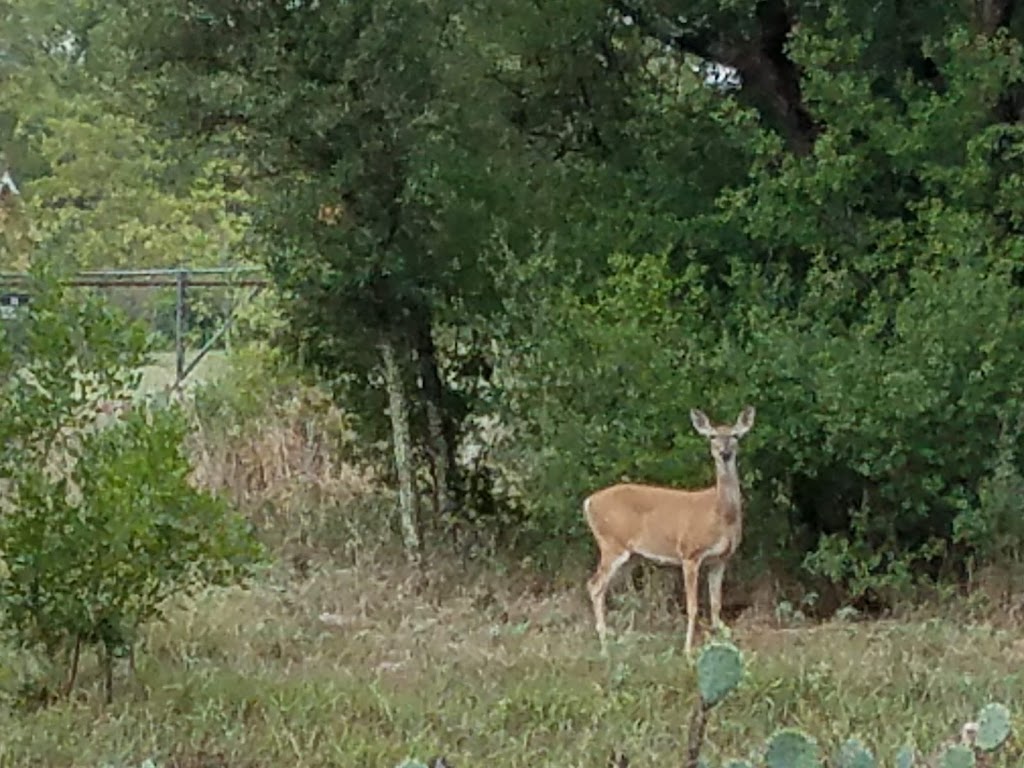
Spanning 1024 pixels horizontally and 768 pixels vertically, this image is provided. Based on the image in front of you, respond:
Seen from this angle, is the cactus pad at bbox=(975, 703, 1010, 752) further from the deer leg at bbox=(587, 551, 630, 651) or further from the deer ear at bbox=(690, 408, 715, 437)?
the deer leg at bbox=(587, 551, 630, 651)

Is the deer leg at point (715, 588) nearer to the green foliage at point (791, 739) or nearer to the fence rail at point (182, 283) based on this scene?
the fence rail at point (182, 283)

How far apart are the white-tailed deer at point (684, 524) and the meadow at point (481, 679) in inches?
10.5

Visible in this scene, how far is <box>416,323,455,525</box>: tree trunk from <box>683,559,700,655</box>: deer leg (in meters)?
2.35

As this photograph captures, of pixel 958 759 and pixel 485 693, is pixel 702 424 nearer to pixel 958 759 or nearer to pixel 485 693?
pixel 485 693

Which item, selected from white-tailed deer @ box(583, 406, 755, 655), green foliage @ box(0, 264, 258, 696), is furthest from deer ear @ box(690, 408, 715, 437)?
green foliage @ box(0, 264, 258, 696)

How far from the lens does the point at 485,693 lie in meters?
6.19

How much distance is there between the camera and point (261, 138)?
823 centimetres

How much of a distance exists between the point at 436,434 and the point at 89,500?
369 centimetres

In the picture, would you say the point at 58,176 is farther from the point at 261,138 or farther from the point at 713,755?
the point at 713,755

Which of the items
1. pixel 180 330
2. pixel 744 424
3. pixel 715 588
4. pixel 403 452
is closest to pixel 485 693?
pixel 715 588

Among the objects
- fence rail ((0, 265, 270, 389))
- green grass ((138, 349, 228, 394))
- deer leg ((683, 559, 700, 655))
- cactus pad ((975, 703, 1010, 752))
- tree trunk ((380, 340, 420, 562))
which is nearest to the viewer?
cactus pad ((975, 703, 1010, 752))

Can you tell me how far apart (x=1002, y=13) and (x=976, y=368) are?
6.06ft

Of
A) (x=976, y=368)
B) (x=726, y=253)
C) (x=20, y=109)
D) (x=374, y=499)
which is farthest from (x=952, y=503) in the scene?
(x=20, y=109)

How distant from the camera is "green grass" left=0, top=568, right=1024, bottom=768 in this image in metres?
5.57
